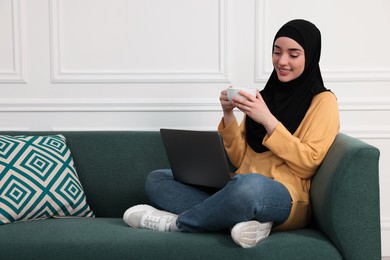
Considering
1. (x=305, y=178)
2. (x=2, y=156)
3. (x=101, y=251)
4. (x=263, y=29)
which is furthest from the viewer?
(x=263, y=29)

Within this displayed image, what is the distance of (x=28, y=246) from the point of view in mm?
2162

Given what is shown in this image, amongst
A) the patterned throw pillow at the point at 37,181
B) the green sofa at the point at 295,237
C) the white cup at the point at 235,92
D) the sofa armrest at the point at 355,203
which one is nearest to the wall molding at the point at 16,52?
the patterned throw pillow at the point at 37,181

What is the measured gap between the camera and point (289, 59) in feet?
8.05

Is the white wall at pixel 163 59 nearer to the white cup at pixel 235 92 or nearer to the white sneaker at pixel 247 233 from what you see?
the white cup at pixel 235 92

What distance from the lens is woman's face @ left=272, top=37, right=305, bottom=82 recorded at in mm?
2443

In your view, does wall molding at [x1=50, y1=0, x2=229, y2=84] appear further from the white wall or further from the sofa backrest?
the sofa backrest

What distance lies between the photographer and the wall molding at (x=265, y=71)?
3.03 metres

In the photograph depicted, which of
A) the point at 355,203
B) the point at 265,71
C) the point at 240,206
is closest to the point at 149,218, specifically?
the point at 240,206

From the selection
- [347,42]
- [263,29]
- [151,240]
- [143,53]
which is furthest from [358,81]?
[151,240]

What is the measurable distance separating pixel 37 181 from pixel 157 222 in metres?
0.61

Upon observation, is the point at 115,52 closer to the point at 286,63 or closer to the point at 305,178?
the point at 286,63

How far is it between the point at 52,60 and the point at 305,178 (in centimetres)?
144

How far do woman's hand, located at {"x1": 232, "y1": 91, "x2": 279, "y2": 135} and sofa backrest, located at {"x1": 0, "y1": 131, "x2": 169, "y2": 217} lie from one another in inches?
23.5

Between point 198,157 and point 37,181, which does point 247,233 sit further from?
point 37,181
